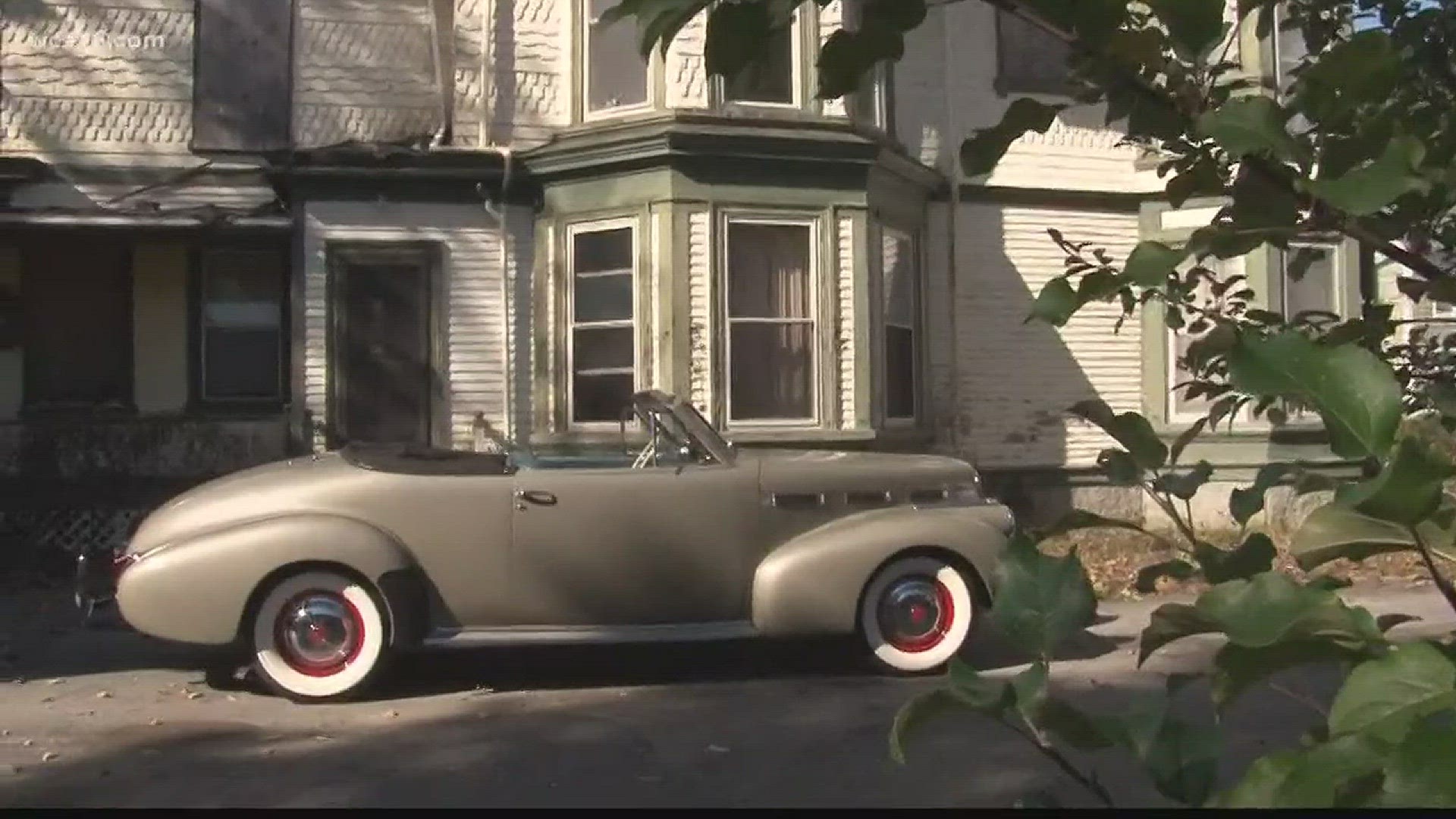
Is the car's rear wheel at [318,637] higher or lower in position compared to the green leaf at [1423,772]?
lower

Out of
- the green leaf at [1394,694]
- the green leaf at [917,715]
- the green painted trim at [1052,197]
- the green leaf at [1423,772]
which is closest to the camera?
the green leaf at [1423,772]

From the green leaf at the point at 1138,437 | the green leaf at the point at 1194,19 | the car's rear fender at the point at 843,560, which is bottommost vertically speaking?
the car's rear fender at the point at 843,560

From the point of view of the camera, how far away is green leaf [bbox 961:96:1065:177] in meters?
1.87

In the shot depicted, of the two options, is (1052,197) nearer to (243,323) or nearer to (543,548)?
(243,323)

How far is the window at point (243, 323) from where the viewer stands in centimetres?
1387

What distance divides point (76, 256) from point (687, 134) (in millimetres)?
5762

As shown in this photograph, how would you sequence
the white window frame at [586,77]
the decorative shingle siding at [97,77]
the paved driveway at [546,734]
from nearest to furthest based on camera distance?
the paved driveway at [546,734]
the white window frame at [586,77]
the decorative shingle siding at [97,77]

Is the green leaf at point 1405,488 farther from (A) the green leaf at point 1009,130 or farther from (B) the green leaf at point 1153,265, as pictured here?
(A) the green leaf at point 1009,130

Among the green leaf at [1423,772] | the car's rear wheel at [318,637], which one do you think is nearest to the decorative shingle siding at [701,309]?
the car's rear wheel at [318,637]

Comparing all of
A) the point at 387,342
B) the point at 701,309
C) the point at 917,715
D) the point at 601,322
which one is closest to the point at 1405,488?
the point at 917,715

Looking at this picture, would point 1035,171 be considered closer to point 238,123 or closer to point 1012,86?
point 1012,86

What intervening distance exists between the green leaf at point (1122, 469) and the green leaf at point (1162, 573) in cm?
11

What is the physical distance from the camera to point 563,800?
222 inches

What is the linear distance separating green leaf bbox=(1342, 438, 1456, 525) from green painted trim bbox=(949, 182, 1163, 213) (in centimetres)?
1373
